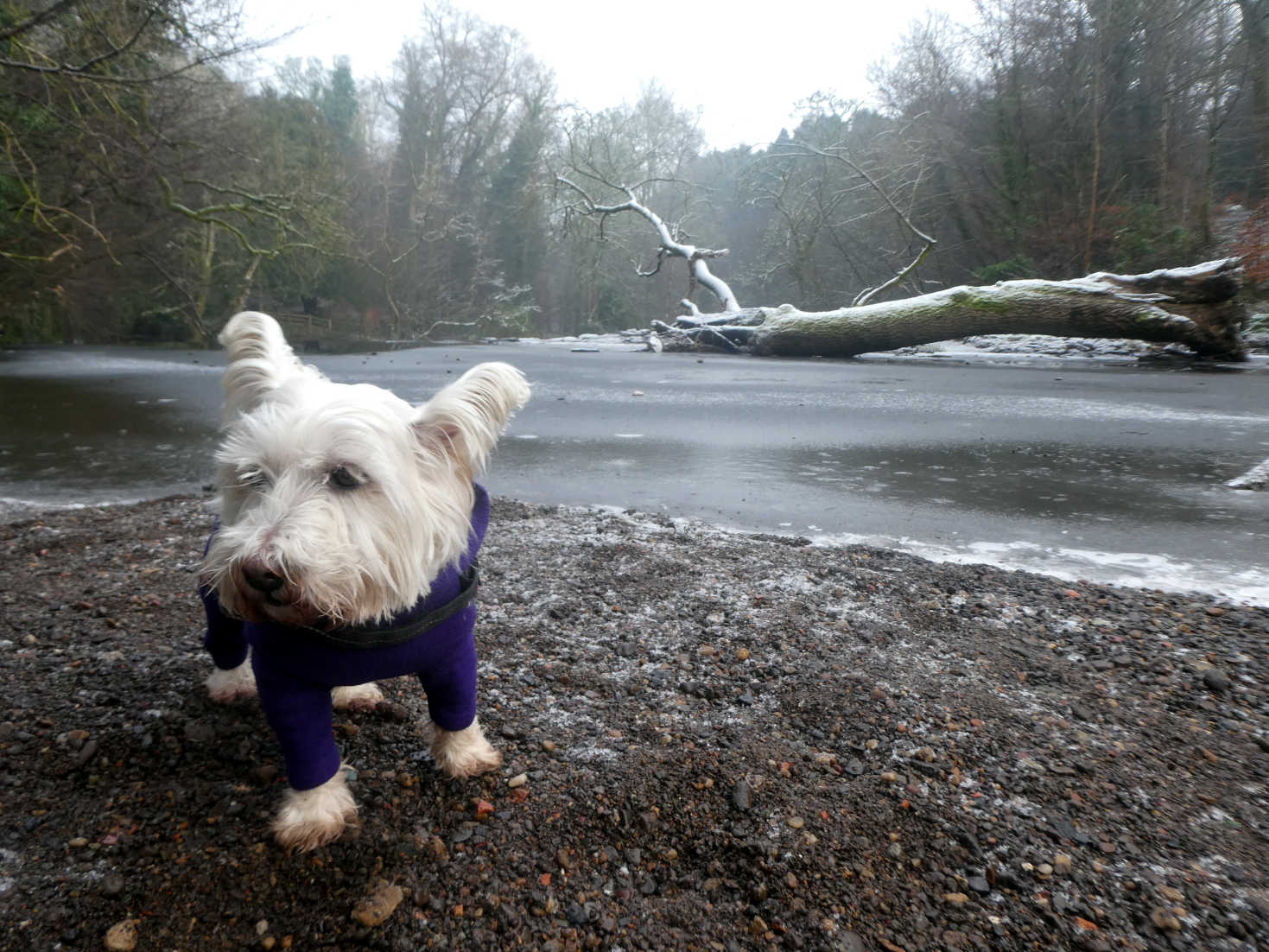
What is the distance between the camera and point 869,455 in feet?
23.6

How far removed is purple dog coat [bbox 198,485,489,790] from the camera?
79.0 inches

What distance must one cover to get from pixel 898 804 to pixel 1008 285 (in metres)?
17.1

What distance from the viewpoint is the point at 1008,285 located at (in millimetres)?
16781

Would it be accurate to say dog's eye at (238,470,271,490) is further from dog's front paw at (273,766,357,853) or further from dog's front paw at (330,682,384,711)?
dog's front paw at (330,682,384,711)

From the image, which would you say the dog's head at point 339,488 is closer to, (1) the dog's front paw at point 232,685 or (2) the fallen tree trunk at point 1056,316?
(1) the dog's front paw at point 232,685

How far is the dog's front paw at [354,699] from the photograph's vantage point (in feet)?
8.75

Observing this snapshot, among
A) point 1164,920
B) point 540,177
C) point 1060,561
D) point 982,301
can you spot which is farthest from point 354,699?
point 540,177

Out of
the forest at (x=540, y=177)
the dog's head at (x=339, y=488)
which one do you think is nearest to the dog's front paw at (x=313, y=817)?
the dog's head at (x=339, y=488)

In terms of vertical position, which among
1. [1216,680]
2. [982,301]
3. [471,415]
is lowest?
[1216,680]

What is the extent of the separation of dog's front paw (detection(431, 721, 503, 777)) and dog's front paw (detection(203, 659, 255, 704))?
0.82 meters

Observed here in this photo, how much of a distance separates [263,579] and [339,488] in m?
0.32

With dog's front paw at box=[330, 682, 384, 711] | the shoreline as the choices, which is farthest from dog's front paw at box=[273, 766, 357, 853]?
the shoreline

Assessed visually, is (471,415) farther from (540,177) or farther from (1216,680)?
(540,177)

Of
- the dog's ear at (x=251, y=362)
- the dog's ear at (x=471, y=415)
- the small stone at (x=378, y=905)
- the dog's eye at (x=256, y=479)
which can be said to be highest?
the dog's ear at (x=251, y=362)
